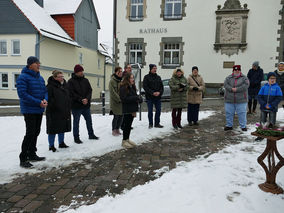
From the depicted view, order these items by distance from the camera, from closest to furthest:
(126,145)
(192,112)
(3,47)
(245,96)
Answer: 1. (126,145)
2. (245,96)
3. (192,112)
4. (3,47)

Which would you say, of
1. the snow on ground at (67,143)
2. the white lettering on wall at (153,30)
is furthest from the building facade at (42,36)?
the snow on ground at (67,143)

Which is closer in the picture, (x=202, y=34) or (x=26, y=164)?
(x=26, y=164)

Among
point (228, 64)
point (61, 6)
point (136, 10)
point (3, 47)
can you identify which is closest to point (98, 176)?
point (228, 64)

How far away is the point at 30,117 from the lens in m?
4.34

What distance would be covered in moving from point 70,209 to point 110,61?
3465cm

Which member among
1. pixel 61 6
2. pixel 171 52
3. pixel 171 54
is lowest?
pixel 171 54

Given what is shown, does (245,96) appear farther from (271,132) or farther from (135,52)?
(135,52)

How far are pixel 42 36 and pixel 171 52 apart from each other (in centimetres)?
1100

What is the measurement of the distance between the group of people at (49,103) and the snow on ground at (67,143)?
0.19 metres

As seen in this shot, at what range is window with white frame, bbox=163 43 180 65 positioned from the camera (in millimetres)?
19078

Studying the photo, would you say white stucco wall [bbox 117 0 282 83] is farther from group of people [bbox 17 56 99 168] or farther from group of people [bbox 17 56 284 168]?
group of people [bbox 17 56 99 168]

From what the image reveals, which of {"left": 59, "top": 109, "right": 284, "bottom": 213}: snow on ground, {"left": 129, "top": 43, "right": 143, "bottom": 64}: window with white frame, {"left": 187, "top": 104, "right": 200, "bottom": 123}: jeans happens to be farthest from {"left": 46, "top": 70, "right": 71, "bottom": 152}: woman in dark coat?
{"left": 129, "top": 43, "right": 143, "bottom": 64}: window with white frame

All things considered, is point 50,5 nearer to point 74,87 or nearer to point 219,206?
point 74,87

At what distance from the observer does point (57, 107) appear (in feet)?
16.3
